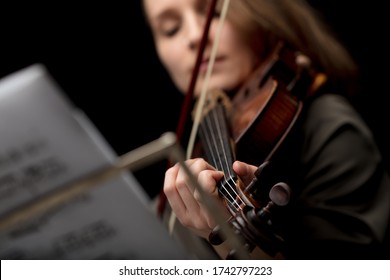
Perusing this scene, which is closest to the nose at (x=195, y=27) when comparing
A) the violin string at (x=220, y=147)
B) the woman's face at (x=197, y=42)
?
the woman's face at (x=197, y=42)

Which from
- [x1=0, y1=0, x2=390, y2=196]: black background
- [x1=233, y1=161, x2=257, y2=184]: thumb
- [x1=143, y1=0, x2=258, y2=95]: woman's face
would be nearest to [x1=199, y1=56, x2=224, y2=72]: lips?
[x1=143, y1=0, x2=258, y2=95]: woman's face

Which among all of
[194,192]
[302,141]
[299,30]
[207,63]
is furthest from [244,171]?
[299,30]

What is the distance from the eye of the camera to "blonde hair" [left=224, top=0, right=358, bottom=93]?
0.96 meters

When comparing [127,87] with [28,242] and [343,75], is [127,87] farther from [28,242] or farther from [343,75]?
[28,242]

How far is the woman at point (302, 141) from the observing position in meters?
0.68

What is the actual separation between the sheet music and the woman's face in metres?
0.45

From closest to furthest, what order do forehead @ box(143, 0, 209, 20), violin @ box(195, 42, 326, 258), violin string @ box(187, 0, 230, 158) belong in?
violin @ box(195, 42, 326, 258)
violin string @ box(187, 0, 230, 158)
forehead @ box(143, 0, 209, 20)

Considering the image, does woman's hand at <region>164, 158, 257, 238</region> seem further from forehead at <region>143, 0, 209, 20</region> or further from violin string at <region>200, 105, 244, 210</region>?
forehead at <region>143, 0, 209, 20</region>

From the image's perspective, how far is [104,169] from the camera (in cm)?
44

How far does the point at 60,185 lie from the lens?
45 cm

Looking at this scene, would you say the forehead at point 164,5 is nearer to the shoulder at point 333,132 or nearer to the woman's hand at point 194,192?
the shoulder at point 333,132

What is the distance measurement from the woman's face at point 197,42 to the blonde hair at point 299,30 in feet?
0.12
